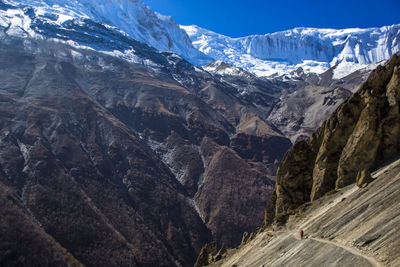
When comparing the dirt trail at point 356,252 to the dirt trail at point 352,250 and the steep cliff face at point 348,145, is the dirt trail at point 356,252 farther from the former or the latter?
the steep cliff face at point 348,145

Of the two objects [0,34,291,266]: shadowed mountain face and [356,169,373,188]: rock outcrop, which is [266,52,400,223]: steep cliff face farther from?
[0,34,291,266]: shadowed mountain face

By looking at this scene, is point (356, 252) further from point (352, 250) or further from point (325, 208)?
point (325, 208)

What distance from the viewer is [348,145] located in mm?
34438

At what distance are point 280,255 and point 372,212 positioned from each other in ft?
29.2

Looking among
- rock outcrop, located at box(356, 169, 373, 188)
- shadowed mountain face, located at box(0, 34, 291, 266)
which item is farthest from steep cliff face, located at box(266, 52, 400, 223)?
shadowed mountain face, located at box(0, 34, 291, 266)

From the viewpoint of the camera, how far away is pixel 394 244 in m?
21.5

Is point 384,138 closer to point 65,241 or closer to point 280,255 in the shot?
point 280,255

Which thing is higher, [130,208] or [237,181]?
[130,208]

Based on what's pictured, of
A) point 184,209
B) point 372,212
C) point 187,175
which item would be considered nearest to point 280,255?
point 372,212

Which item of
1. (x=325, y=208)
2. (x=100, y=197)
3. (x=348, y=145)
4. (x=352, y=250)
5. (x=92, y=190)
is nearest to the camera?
(x=352, y=250)

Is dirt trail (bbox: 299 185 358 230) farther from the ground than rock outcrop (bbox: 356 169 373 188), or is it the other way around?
rock outcrop (bbox: 356 169 373 188)

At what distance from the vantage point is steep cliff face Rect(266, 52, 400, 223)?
105ft

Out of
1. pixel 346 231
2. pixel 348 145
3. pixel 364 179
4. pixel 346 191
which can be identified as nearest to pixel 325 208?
pixel 346 191

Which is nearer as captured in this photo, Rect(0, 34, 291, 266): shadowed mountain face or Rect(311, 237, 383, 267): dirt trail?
Rect(311, 237, 383, 267): dirt trail
